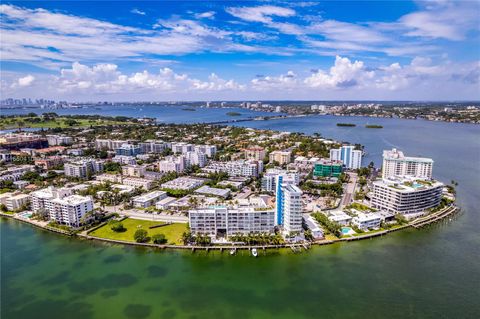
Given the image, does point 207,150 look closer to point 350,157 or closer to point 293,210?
point 350,157

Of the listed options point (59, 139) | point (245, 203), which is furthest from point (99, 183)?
point (59, 139)

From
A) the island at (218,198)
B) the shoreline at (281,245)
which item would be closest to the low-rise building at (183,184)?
the island at (218,198)

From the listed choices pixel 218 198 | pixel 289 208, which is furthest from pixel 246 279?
pixel 218 198

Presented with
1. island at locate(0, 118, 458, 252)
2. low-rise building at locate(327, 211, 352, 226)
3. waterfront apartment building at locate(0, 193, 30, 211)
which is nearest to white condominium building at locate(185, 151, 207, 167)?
island at locate(0, 118, 458, 252)

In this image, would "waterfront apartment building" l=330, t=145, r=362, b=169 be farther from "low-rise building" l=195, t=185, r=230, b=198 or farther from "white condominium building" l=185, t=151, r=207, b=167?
"white condominium building" l=185, t=151, r=207, b=167

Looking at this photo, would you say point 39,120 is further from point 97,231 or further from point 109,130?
point 97,231

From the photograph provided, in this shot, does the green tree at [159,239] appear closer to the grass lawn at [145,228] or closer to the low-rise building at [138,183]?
the grass lawn at [145,228]
